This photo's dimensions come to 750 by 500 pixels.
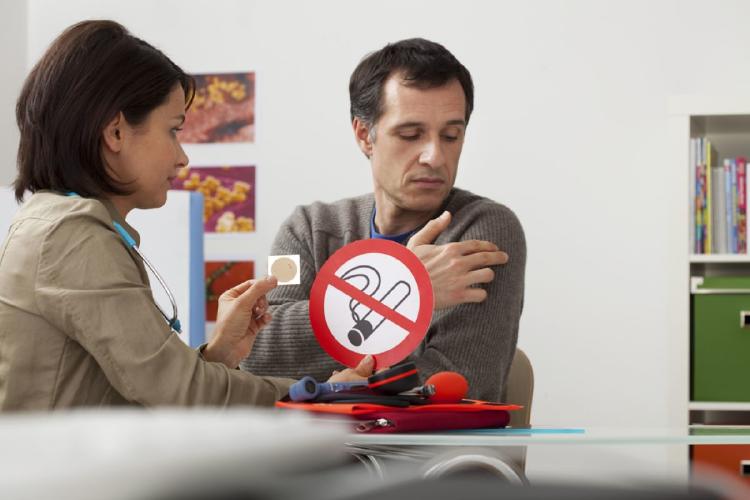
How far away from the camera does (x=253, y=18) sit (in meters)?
3.81

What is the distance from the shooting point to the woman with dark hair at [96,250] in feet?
4.04

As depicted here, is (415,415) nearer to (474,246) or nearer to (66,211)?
(66,211)

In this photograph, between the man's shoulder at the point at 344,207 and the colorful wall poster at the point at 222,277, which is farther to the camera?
the colorful wall poster at the point at 222,277

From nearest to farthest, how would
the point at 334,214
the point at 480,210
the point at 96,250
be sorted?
the point at 96,250 < the point at 480,210 < the point at 334,214

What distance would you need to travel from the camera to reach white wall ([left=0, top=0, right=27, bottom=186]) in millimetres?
3861

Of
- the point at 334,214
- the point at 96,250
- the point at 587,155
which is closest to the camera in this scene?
the point at 96,250

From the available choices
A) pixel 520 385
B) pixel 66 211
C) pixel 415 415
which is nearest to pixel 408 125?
pixel 520 385

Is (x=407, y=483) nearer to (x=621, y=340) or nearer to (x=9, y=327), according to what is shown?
(x=9, y=327)

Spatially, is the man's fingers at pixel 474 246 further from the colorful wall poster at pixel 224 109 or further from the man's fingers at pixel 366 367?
the colorful wall poster at pixel 224 109

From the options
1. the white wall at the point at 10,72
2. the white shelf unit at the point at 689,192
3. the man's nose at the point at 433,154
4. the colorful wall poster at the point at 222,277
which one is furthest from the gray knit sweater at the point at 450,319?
the white wall at the point at 10,72

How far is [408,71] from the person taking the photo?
201 cm

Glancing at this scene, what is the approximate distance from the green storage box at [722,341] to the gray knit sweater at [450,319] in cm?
132

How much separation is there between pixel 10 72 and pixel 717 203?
8.70 ft

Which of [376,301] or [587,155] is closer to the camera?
[376,301]
